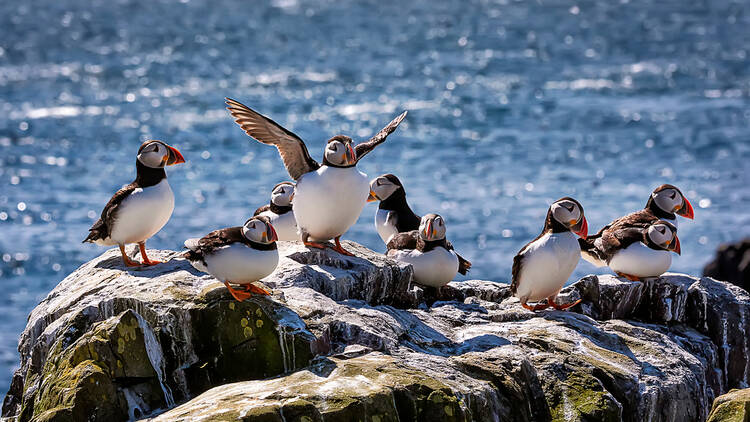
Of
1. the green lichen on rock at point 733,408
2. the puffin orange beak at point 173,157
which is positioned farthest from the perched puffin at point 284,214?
the green lichen on rock at point 733,408

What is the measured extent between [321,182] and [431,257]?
4.65ft

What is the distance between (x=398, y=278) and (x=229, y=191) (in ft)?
64.8

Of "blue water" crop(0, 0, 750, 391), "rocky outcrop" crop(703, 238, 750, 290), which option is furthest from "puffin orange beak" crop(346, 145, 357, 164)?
"blue water" crop(0, 0, 750, 391)

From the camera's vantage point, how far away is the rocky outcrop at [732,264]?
63.4 ft

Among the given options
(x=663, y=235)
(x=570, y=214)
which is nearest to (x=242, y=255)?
(x=570, y=214)

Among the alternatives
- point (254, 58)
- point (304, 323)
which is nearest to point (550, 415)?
point (304, 323)

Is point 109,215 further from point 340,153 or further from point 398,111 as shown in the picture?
point 398,111

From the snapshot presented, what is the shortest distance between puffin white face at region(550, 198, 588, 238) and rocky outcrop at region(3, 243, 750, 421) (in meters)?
0.84

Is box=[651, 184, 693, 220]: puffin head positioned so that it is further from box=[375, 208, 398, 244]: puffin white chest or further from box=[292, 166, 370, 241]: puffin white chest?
box=[292, 166, 370, 241]: puffin white chest

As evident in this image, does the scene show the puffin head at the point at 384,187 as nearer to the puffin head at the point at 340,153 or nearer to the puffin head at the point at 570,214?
the puffin head at the point at 340,153

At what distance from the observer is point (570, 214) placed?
10.2 m

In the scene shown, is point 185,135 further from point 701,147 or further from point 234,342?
point 234,342

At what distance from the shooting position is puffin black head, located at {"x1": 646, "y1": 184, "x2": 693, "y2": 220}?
1165cm

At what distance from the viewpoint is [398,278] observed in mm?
10492
